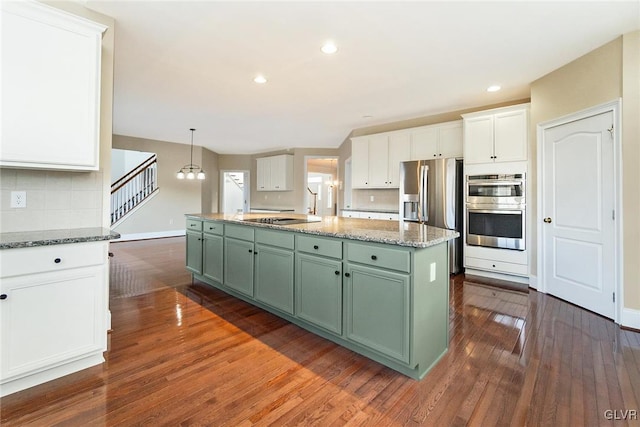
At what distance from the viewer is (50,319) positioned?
68.8 inches

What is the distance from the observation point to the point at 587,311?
2949 mm

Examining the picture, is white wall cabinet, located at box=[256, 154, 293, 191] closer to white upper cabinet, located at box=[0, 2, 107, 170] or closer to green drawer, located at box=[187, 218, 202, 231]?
green drawer, located at box=[187, 218, 202, 231]

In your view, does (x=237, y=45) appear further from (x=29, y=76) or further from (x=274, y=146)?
(x=274, y=146)

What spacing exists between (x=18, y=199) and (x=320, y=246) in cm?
209

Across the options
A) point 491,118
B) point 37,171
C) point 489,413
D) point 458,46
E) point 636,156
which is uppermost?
point 458,46

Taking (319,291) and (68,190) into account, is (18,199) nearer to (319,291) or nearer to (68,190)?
(68,190)

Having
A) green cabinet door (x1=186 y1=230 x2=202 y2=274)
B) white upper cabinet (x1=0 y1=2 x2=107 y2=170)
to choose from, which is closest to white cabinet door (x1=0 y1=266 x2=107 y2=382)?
white upper cabinet (x1=0 y1=2 x2=107 y2=170)

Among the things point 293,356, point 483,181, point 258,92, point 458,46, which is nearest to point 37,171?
point 293,356

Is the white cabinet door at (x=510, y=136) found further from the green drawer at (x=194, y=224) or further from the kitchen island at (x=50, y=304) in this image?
the kitchen island at (x=50, y=304)

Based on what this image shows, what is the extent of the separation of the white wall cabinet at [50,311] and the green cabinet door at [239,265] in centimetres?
121

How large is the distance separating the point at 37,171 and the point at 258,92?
101 inches

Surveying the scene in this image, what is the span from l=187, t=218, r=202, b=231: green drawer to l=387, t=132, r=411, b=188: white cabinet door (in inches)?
127

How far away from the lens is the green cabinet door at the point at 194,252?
3.72 m

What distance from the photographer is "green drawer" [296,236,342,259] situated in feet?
6.97
